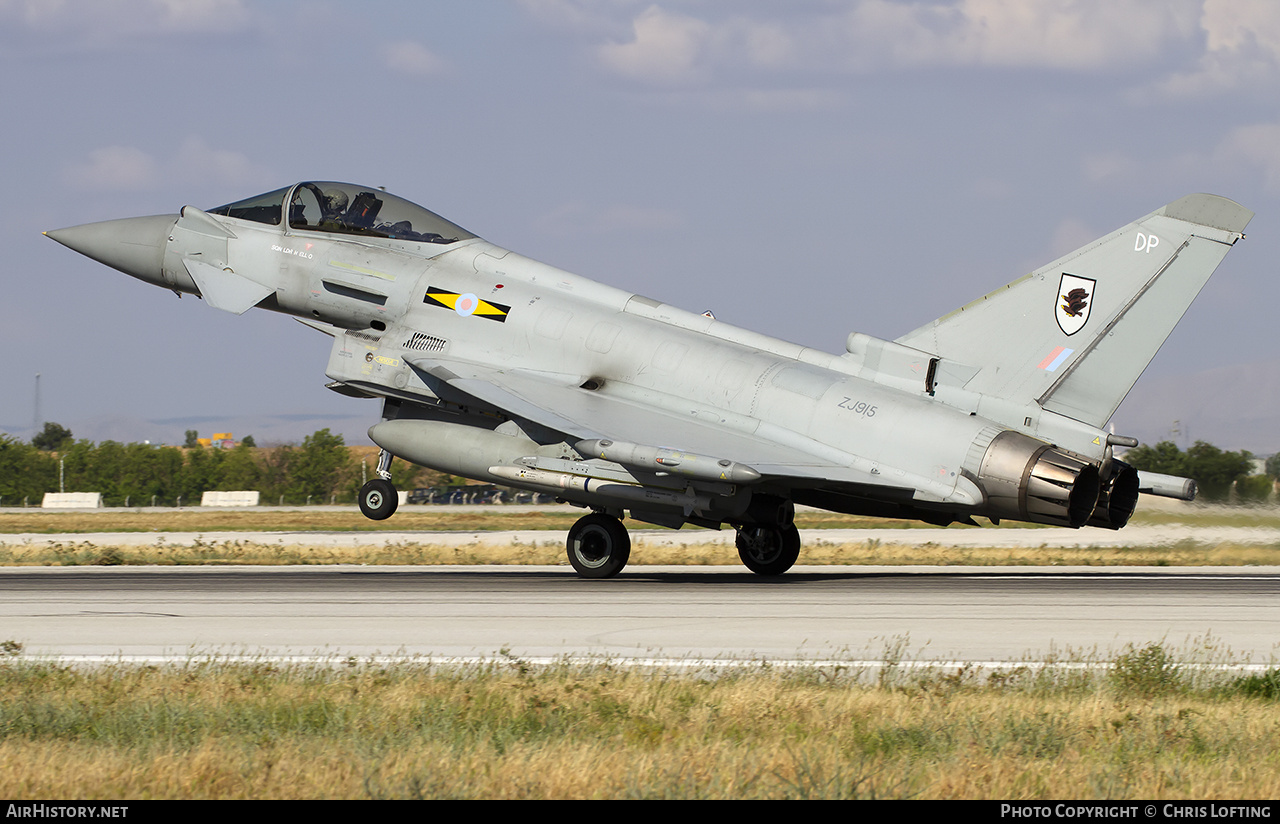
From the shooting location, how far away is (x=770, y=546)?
18.0 meters

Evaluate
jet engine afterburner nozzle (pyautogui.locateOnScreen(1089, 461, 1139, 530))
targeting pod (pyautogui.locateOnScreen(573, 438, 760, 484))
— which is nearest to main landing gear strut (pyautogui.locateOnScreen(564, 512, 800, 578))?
targeting pod (pyautogui.locateOnScreen(573, 438, 760, 484))

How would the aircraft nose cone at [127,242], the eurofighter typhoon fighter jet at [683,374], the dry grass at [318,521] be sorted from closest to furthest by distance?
the eurofighter typhoon fighter jet at [683,374]
the aircraft nose cone at [127,242]
the dry grass at [318,521]

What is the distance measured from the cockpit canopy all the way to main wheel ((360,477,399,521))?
3.89m

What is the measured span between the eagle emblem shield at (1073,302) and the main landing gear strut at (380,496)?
31.1ft

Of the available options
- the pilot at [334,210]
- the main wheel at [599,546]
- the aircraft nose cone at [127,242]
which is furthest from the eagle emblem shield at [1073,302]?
the aircraft nose cone at [127,242]

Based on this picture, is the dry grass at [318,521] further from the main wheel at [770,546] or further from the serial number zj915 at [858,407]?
the serial number zj915 at [858,407]

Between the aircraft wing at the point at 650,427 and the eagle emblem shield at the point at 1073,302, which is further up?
the eagle emblem shield at the point at 1073,302

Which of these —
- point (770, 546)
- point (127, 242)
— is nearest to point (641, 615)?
point (770, 546)

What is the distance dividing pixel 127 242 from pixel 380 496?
6301 mm

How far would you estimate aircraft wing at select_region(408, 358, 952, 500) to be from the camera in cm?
1520

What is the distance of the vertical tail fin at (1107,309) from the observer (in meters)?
15.0

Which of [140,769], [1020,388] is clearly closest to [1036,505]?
[1020,388]

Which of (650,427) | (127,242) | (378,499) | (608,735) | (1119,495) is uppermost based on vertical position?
(127,242)

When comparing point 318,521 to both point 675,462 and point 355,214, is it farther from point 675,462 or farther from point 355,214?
point 675,462
